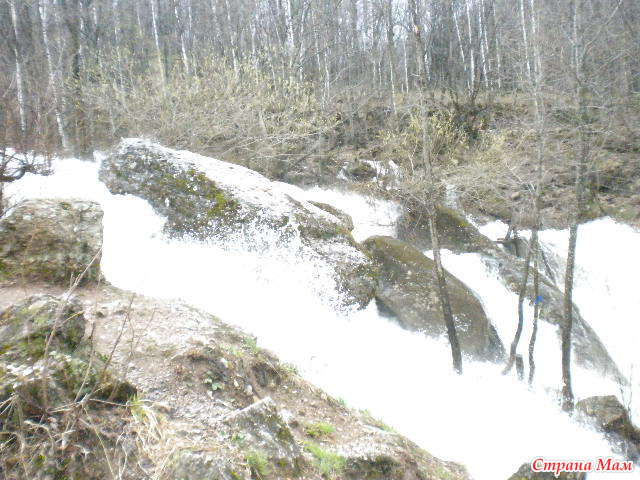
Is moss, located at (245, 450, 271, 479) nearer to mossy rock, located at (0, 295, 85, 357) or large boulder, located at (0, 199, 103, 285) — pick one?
mossy rock, located at (0, 295, 85, 357)

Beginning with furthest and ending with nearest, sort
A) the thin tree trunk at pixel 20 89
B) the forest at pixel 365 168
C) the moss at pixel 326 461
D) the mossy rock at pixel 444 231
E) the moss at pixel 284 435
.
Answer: the mossy rock at pixel 444 231 → the thin tree trunk at pixel 20 89 → the forest at pixel 365 168 → the moss at pixel 326 461 → the moss at pixel 284 435

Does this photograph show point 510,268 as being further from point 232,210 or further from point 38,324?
point 38,324

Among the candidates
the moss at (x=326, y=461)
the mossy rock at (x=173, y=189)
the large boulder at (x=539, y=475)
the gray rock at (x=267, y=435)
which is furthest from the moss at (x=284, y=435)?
the mossy rock at (x=173, y=189)

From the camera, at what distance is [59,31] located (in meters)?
13.7

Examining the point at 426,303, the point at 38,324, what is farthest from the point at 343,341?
the point at 38,324

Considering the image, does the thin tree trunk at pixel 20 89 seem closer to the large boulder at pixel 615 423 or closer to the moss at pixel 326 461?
the moss at pixel 326 461

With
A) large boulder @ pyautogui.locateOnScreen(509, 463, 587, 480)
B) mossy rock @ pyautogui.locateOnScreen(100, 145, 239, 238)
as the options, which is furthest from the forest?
large boulder @ pyautogui.locateOnScreen(509, 463, 587, 480)

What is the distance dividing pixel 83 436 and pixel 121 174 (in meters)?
7.42

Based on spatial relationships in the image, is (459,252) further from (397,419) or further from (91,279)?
(91,279)

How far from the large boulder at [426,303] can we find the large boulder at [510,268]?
1.94 meters

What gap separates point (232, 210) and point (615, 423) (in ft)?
23.0

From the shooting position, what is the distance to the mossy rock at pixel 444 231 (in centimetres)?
1150

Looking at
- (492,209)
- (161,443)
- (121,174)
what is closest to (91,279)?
(161,443)

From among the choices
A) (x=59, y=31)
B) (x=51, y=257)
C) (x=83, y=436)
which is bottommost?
(x=83, y=436)
